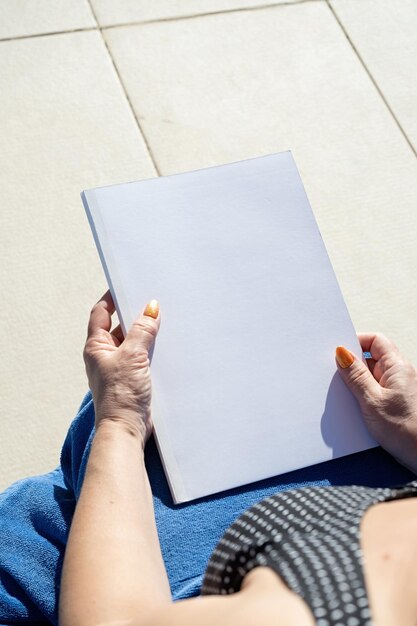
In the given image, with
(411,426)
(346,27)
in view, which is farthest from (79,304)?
(346,27)

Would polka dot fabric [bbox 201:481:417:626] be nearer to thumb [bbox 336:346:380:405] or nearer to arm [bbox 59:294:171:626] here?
arm [bbox 59:294:171:626]

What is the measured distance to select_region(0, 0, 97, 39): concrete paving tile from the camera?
2123 millimetres

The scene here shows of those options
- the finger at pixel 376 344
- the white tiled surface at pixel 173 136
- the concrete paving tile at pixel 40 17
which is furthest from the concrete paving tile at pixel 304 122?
the finger at pixel 376 344

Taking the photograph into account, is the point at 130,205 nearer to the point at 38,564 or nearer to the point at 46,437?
the point at 38,564

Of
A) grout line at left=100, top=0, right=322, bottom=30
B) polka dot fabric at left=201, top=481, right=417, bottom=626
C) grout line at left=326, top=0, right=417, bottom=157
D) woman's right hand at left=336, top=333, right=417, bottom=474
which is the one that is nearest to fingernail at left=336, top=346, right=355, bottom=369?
woman's right hand at left=336, top=333, right=417, bottom=474

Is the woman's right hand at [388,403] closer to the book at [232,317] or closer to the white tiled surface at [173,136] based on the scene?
the book at [232,317]

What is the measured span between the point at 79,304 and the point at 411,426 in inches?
35.9

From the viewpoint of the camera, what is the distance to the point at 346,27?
232 centimetres

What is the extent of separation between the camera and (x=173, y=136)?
6.63ft

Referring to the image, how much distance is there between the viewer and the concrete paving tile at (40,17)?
6.97ft

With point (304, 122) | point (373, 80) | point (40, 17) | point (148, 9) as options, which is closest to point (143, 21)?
Answer: point (148, 9)

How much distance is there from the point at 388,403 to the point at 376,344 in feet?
0.38

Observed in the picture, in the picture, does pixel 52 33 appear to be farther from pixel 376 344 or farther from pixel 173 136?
pixel 376 344

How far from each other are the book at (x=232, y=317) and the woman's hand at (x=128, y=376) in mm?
21
